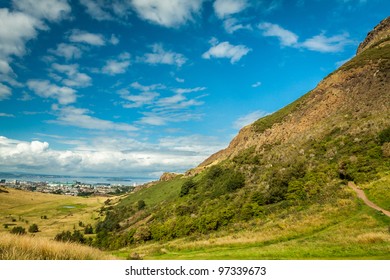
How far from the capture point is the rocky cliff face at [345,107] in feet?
192

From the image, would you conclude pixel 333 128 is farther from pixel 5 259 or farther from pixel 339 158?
pixel 5 259

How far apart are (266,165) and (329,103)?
90.3ft

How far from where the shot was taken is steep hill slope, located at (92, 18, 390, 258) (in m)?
21.7

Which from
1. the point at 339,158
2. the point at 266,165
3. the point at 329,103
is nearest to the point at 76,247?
the point at 339,158

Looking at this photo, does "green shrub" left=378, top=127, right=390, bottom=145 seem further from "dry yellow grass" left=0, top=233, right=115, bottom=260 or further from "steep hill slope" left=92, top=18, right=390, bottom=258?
"dry yellow grass" left=0, top=233, right=115, bottom=260

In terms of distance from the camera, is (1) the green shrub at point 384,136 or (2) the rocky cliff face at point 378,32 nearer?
(1) the green shrub at point 384,136

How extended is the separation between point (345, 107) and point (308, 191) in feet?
132

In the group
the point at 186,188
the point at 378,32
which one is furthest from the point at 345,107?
the point at 378,32

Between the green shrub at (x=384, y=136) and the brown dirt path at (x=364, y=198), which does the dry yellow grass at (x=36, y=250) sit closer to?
the brown dirt path at (x=364, y=198)

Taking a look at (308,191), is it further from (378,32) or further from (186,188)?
(378,32)

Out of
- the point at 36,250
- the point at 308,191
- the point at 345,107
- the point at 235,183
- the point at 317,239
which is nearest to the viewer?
the point at 36,250

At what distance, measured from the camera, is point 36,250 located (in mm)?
8578

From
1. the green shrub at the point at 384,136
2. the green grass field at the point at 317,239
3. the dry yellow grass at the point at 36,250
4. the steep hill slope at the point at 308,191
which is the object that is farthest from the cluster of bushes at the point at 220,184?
the dry yellow grass at the point at 36,250

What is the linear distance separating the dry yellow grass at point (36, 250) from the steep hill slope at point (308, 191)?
12687 mm
